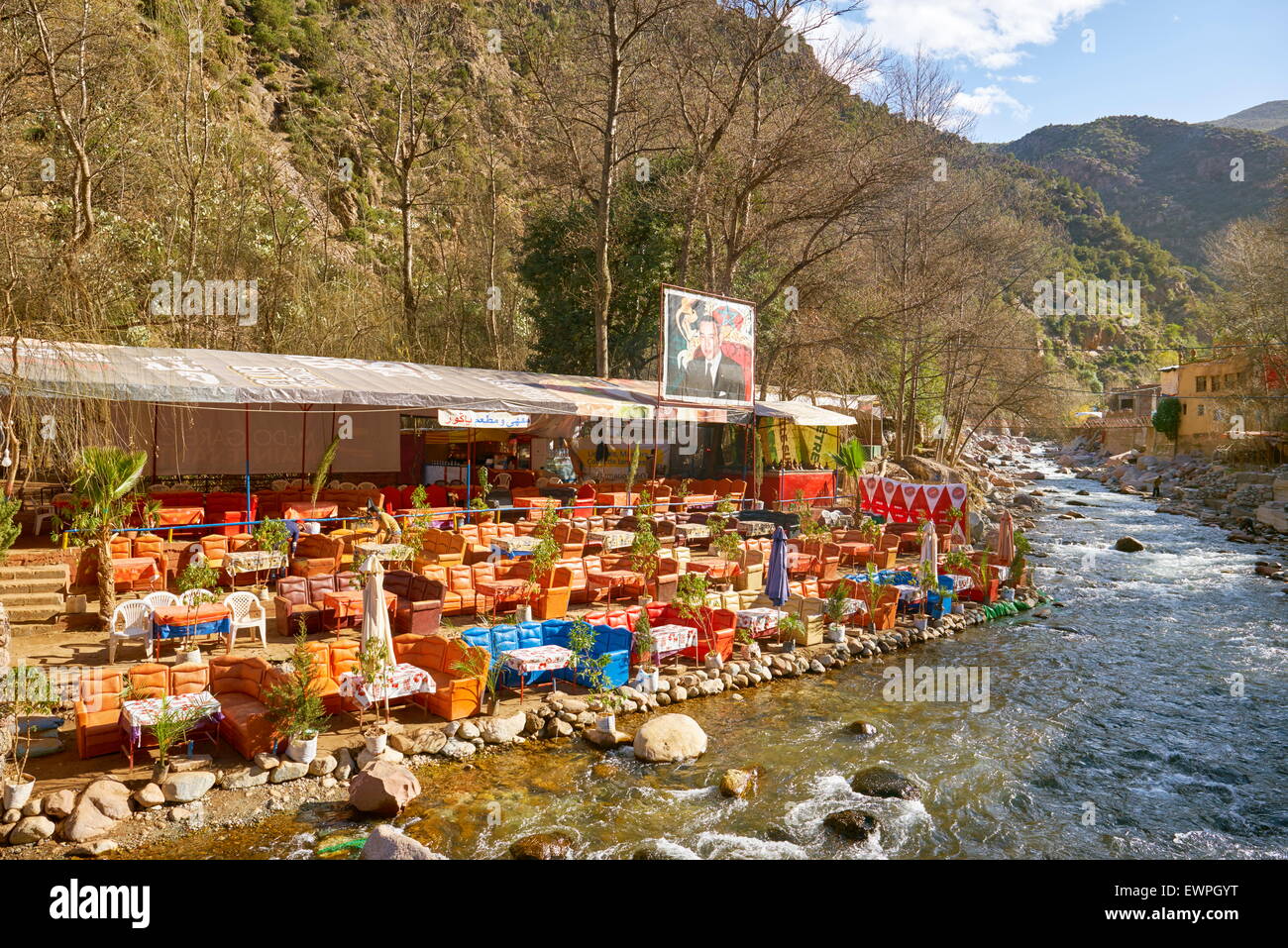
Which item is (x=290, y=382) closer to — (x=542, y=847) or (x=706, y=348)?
(x=706, y=348)

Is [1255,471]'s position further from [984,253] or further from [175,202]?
[175,202]

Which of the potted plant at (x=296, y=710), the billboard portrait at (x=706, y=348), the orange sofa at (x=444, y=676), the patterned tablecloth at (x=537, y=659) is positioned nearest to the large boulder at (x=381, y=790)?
the potted plant at (x=296, y=710)

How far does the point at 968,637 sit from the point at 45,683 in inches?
553

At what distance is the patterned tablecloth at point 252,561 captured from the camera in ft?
39.5

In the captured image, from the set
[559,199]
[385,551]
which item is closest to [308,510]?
[385,551]

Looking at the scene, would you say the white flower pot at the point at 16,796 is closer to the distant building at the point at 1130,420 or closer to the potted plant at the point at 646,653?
the potted plant at the point at 646,653

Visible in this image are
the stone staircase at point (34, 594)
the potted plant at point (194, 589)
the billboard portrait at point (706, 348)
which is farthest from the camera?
the billboard portrait at point (706, 348)

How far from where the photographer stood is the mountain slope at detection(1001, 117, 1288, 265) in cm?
12862

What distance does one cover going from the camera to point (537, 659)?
9359 millimetres

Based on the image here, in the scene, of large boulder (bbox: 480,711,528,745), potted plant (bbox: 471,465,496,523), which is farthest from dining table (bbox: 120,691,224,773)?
potted plant (bbox: 471,465,496,523)

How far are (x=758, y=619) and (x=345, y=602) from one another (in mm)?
6175

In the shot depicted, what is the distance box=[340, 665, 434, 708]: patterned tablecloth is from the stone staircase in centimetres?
517

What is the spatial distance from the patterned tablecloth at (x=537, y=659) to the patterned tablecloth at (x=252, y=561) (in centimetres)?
512
